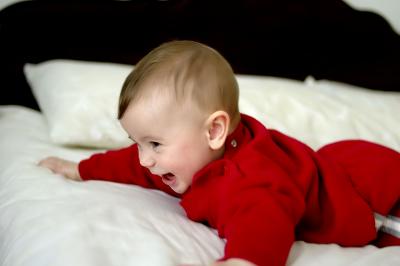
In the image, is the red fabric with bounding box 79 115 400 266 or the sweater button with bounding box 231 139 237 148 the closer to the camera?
the red fabric with bounding box 79 115 400 266

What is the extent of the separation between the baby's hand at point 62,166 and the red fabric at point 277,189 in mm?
25

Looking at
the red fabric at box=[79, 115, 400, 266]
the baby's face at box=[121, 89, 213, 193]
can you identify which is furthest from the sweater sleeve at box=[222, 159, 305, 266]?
the baby's face at box=[121, 89, 213, 193]

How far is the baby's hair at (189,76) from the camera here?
2.44ft

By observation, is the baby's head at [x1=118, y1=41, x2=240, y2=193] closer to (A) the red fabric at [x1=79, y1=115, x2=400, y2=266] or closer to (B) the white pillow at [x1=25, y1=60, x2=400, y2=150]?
(A) the red fabric at [x1=79, y1=115, x2=400, y2=266]

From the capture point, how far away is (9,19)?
5.05ft

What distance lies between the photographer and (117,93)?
49.3 inches

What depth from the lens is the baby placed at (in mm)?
680

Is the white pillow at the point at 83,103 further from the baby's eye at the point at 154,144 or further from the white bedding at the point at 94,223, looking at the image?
the baby's eye at the point at 154,144

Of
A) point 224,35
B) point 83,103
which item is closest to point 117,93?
point 83,103

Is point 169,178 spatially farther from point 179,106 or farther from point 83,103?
point 83,103

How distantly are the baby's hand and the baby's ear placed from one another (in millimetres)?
360

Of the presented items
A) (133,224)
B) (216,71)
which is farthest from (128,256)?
(216,71)

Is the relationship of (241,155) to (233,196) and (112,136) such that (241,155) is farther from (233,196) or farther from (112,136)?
(112,136)

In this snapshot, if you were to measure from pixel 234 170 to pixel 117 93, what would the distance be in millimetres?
597
